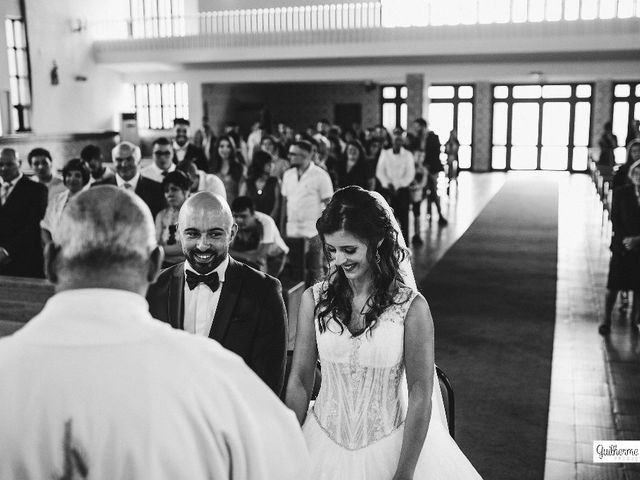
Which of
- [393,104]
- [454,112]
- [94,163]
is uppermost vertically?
[393,104]

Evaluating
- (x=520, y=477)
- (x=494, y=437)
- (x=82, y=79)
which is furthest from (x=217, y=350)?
(x=82, y=79)

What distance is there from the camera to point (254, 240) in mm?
5246

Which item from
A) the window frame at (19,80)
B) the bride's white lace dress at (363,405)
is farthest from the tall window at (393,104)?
the bride's white lace dress at (363,405)

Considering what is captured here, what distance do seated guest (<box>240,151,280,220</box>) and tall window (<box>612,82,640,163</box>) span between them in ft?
52.0

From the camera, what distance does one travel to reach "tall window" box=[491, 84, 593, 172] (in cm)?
2153

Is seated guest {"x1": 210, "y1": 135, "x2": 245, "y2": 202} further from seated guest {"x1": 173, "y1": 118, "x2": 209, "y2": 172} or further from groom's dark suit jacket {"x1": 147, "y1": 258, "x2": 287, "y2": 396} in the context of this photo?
groom's dark suit jacket {"x1": 147, "y1": 258, "x2": 287, "y2": 396}

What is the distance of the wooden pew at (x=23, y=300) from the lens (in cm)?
445

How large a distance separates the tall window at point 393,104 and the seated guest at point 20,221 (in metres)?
18.1

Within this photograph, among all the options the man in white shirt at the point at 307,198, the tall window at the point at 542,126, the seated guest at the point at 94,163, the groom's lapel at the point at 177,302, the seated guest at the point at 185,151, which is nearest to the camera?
the groom's lapel at the point at 177,302

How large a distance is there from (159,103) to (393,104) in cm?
704

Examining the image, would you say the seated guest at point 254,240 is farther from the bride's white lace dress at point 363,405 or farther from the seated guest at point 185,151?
the seated guest at point 185,151

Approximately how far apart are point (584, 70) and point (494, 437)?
529 inches

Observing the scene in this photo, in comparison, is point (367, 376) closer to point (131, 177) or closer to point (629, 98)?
point (131, 177)

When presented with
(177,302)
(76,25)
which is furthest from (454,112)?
(177,302)
